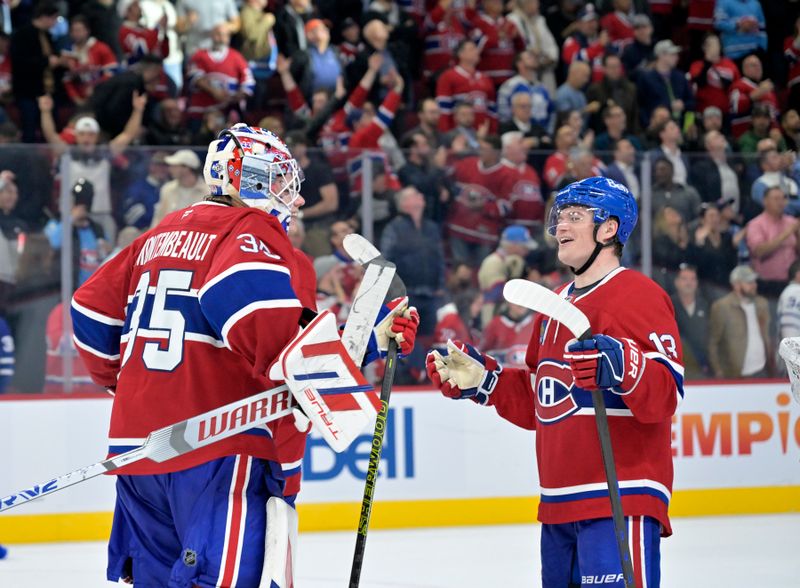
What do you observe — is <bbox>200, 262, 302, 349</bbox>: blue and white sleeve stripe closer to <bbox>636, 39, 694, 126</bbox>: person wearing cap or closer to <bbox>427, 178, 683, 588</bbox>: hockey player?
<bbox>427, 178, 683, 588</bbox>: hockey player

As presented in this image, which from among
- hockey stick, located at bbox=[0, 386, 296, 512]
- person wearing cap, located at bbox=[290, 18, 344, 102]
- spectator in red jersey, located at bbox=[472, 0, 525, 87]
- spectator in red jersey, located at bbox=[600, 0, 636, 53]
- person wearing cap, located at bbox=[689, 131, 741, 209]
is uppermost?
spectator in red jersey, located at bbox=[600, 0, 636, 53]

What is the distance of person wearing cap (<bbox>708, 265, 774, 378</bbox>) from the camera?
7406mm

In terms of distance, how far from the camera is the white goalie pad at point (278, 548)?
9.41ft

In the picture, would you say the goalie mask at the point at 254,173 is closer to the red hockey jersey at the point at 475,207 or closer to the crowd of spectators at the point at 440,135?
the crowd of spectators at the point at 440,135

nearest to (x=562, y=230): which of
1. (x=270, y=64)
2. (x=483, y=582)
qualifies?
(x=483, y=582)

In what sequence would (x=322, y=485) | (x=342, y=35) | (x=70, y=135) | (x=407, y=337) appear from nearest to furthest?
(x=407, y=337) < (x=322, y=485) < (x=70, y=135) < (x=342, y=35)

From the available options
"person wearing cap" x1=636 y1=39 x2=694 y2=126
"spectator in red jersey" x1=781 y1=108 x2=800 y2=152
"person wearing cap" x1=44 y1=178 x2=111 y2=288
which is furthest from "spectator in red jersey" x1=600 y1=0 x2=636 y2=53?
"person wearing cap" x1=44 y1=178 x2=111 y2=288

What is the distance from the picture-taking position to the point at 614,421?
10.3 feet

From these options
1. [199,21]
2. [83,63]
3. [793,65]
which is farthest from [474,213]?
[793,65]

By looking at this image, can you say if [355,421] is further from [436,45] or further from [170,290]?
[436,45]

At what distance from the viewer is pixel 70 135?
798 centimetres

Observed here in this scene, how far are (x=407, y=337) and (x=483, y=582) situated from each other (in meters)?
2.45

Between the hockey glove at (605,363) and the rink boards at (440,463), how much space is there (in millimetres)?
3871

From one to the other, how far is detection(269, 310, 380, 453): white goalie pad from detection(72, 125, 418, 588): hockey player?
0.06 metres
